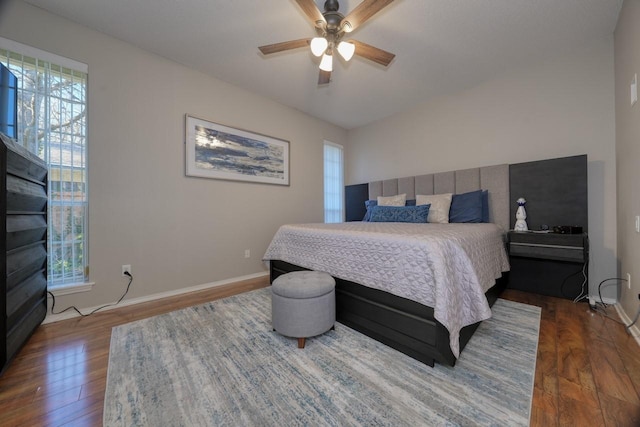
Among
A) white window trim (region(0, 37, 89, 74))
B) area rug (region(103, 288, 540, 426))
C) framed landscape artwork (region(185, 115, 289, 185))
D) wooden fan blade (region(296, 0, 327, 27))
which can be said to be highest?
wooden fan blade (region(296, 0, 327, 27))

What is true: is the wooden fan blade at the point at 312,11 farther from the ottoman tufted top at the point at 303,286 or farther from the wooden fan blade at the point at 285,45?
the ottoman tufted top at the point at 303,286

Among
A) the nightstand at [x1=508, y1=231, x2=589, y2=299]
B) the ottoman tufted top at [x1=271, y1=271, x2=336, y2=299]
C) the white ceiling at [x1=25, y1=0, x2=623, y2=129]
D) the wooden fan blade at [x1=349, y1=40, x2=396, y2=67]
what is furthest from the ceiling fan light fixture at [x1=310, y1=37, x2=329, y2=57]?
the nightstand at [x1=508, y1=231, x2=589, y2=299]

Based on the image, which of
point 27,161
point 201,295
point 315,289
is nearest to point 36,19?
point 27,161

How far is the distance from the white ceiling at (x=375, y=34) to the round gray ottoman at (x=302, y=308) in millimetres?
2279

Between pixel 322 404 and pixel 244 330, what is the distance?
948mm

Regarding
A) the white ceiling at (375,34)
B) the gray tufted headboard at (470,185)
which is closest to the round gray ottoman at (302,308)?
the white ceiling at (375,34)

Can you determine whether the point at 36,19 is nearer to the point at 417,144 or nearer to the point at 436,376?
the point at 436,376

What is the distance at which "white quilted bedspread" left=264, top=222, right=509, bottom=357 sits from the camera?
1.37 m

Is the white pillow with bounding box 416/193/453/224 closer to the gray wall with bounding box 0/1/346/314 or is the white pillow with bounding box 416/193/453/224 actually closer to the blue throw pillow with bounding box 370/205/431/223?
the blue throw pillow with bounding box 370/205/431/223

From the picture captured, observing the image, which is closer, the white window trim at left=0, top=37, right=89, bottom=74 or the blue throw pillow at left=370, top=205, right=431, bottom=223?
the white window trim at left=0, top=37, right=89, bottom=74

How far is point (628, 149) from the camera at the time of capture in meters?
1.98

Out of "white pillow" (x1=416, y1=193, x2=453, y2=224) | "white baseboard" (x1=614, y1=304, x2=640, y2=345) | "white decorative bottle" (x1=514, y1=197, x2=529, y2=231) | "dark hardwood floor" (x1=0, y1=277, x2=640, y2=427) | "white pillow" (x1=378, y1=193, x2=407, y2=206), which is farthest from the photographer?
"white pillow" (x1=378, y1=193, x2=407, y2=206)

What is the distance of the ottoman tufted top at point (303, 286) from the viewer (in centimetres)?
164

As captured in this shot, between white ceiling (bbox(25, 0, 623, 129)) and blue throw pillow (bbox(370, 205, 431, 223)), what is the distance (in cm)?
168
